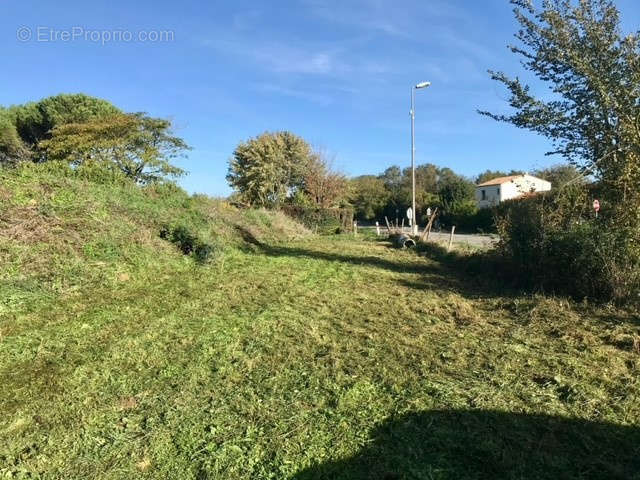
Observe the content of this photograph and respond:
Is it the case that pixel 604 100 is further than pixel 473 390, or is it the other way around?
pixel 604 100

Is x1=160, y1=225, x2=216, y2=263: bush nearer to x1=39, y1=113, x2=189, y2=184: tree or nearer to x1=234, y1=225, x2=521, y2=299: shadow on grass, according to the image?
x1=234, y1=225, x2=521, y2=299: shadow on grass

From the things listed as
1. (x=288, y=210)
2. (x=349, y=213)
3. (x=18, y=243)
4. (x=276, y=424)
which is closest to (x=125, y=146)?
(x=288, y=210)

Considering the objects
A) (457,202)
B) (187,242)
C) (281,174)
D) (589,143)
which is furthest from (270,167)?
(589,143)

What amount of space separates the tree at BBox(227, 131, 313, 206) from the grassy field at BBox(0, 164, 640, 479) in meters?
26.1

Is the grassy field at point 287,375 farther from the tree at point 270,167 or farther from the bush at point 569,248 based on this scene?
the tree at point 270,167

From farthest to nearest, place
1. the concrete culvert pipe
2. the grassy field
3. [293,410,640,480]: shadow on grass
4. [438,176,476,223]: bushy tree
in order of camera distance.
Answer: [438,176,476,223]: bushy tree, the concrete culvert pipe, the grassy field, [293,410,640,480]: shadow on grass

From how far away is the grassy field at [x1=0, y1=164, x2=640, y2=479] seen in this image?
279 centimetres

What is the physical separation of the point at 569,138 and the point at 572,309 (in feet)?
11.7

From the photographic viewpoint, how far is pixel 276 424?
3186 mm

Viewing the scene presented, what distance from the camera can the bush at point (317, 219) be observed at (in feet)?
84.0

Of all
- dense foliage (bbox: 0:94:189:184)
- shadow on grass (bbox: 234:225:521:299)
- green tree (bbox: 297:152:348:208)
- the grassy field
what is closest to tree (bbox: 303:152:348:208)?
green tree (bbox: 297:152:348:208)

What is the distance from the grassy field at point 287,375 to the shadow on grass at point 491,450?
1 centimetres

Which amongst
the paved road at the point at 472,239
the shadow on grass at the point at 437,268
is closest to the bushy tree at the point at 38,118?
the shadow on grass at the point at 437,268

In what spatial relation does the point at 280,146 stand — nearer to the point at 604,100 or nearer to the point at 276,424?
the point at 604,100
